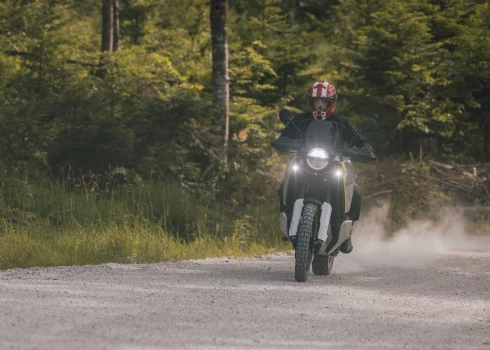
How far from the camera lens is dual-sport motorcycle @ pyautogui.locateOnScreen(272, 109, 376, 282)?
9.66 meters

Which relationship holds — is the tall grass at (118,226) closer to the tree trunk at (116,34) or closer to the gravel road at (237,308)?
the gravel road at (237,308)

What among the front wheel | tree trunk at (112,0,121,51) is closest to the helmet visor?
the front wheel

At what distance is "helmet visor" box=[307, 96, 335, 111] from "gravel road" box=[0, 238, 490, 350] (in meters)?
→ 1.87

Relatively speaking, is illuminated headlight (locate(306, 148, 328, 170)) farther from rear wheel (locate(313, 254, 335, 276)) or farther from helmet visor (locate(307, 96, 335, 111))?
rear wheel (locate(313, 254, 335, 276))

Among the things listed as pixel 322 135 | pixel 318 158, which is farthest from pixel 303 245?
pixel 322 135

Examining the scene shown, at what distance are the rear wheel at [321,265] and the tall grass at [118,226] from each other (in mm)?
1969

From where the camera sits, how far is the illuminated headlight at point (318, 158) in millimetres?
9766

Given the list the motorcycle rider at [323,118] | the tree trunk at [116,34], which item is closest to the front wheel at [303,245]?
the motorcycle rider at [323,118]

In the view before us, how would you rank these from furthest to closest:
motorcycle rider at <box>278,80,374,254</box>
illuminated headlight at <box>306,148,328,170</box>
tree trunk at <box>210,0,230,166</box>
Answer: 1. tree trunk at <box>210,0,230,166</box>
2. motorcycle rider at <box>278,80,374,254</box>
3. illuminated headlight at <box>306,148,328,170</box>

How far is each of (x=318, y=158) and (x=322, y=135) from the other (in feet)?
0.98

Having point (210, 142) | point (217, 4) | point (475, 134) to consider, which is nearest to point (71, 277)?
point (210, 142)

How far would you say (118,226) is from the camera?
12.9m

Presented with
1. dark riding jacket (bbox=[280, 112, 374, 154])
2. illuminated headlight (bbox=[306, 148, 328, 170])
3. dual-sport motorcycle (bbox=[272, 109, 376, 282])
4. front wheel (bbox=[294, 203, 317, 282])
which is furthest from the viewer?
dark riding jacket (bbox=[280, 112, 374, 154])

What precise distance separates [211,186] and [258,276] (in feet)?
22.9
